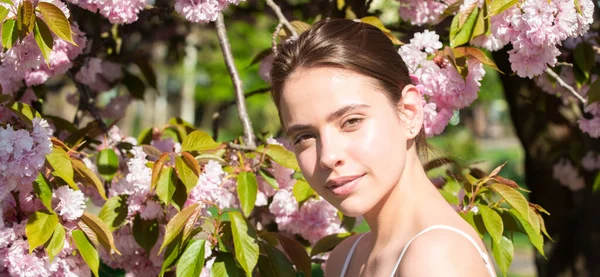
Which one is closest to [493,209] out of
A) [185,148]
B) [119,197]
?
[185,148]

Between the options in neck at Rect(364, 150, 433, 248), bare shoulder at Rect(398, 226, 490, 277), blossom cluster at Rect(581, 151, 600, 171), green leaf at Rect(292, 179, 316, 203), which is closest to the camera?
bare shoulder at Rect(398, 226, 490, 277)

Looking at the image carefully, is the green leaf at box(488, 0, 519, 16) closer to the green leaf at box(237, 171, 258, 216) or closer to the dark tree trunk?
the green leaf at box(237, 171, 258, 216)

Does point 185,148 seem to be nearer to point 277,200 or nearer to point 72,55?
point 277,200

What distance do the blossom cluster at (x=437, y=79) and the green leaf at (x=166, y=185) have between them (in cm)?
80

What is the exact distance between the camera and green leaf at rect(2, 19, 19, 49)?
2033 mm

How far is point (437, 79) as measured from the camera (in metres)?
2.46

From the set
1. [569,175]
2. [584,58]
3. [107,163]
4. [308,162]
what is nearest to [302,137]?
[308,162]

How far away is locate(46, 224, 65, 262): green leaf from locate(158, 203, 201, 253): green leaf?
0.26 meters

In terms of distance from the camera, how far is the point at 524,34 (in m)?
2.37

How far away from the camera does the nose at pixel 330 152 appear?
1.80 metres

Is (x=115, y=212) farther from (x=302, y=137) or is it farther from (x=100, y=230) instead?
(x=302, y=137)

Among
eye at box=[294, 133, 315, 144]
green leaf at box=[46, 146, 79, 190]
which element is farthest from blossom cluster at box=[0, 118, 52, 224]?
eye at box=[294, 133, 315, 144]

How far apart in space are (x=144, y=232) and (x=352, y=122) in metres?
0.92

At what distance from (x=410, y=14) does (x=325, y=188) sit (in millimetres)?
1449
